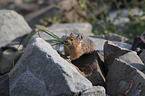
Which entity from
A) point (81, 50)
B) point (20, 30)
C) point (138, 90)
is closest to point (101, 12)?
point (20, 30)

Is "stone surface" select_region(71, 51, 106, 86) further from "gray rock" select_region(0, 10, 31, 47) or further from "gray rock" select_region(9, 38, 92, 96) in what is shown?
"gray rock" select_region(0, 10, 31, 47)

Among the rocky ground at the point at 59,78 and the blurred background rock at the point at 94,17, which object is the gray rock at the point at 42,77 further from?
the blurred background rock at the point at 94,17

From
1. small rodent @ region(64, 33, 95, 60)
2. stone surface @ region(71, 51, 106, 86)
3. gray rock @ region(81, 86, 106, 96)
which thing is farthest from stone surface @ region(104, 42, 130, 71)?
gray rock @ region(81, 86, 106, 96)

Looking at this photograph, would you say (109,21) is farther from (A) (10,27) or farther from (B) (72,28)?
(A) (10,27)

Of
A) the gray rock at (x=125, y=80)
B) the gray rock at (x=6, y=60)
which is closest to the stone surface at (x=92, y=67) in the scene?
the gray rock at (x=125, y=80)

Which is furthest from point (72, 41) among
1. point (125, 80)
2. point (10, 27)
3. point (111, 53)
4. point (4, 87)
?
point (10, 27)

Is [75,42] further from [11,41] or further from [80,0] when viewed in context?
[80,0]
